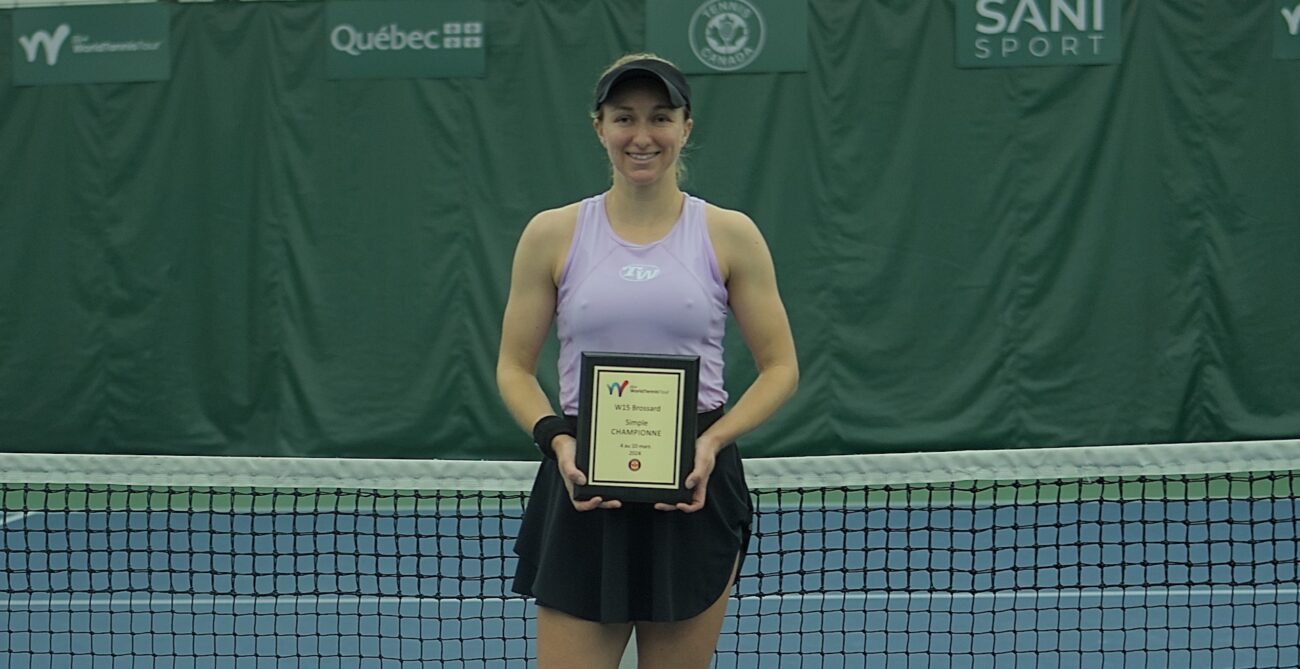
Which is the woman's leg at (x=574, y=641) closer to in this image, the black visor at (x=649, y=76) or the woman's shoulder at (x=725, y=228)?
the woman's shoulder at (x=725, y=228)

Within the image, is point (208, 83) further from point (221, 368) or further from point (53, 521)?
point (53, 521)

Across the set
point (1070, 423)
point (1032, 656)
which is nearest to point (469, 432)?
point (1070, 423)

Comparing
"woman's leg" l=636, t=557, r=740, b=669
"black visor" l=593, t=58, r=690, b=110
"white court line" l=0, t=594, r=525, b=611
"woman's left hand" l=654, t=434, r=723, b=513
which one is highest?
"black visor" l=593, t=58, r=690, b=110

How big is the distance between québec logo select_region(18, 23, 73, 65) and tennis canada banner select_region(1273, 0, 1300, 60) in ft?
20.2

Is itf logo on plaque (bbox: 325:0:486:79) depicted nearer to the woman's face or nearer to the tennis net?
the tennis net

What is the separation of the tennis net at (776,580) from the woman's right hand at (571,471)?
980mm

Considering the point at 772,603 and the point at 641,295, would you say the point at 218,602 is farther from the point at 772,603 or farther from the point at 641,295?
the point at 641,295

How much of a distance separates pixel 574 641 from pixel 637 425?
14.3 inches

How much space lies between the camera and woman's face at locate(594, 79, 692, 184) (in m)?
1.92

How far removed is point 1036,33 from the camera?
24.6 ft

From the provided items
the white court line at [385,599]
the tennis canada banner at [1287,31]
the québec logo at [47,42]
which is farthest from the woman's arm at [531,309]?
the québec logo at [47,42]

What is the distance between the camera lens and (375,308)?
7.91 metres

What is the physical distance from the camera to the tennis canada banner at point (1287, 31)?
24.0 feet

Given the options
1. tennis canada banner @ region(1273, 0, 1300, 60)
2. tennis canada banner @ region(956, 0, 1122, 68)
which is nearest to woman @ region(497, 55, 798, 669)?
tennis canada banner @ region(956, 0, 1122, 68)
